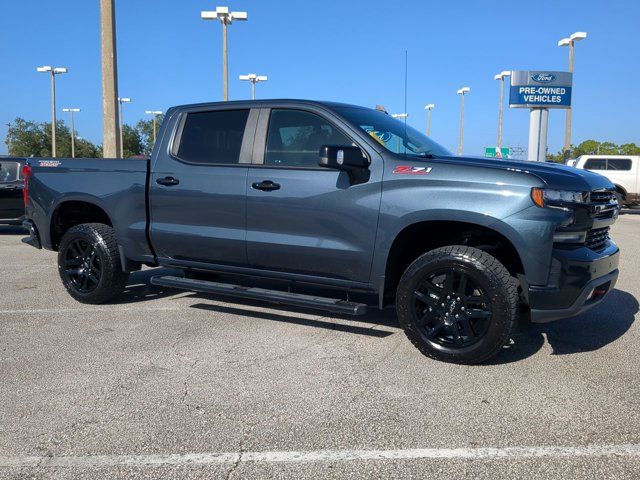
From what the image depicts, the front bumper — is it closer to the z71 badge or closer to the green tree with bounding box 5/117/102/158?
the z71 badge

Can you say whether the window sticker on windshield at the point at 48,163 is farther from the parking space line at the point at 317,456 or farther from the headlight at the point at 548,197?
the headlight at the point at 548,197

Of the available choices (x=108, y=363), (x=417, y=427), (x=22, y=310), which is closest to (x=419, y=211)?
(x=417, y=427)

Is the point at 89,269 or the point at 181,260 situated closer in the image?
the point at 181,260

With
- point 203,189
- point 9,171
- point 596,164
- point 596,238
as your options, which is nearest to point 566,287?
point 596,238

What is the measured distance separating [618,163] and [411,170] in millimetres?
20315

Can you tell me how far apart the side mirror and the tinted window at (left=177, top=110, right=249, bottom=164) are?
→ 3.60 ft

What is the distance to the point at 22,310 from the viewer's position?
594 cm

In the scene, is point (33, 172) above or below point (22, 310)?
above

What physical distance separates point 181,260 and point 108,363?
1400 millimetres

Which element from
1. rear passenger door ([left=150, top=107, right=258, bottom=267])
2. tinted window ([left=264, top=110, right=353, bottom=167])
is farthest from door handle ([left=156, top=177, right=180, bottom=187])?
tinted window ([left=264, top=110, right=353, bottom=167])

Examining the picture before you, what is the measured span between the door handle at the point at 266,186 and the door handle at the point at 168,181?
87cm

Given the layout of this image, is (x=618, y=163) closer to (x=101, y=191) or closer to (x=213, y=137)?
(x=213, y=137)

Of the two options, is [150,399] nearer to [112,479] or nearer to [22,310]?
[112,479]

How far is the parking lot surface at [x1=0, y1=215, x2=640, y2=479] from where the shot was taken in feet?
9.53
